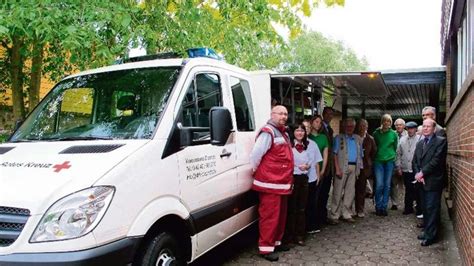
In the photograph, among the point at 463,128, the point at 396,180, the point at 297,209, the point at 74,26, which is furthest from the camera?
the point at 396,180

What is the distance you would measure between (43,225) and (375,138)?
21.7 ft

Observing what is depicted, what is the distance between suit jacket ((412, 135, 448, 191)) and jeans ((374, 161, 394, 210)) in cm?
222

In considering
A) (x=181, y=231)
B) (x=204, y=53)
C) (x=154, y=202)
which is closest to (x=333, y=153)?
(x=204, y=53)

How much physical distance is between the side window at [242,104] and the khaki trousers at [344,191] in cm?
251

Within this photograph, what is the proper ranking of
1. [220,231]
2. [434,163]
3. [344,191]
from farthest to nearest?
[344,191] → [434,163] → [220,231]

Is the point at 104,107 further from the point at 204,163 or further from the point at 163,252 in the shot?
the point at 163,252

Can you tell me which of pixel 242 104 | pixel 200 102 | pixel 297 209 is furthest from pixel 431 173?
pixel 200 102

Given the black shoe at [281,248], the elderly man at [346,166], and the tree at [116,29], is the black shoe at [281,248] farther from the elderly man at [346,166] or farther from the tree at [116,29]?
the tree at [116,29]

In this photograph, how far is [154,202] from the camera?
346 centimetres

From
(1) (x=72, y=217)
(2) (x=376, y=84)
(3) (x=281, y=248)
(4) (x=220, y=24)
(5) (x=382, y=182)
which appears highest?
(4) (x=220, y=24)

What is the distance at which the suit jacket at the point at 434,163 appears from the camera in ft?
18.1

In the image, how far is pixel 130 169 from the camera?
10.7 feet

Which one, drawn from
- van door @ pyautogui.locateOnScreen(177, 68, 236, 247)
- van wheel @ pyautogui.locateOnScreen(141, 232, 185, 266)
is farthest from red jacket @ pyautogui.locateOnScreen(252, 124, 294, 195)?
van wheel @ pyautogui.locateOnScreen(141, 232, 185, 266)

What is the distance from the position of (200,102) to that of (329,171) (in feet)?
11.5
